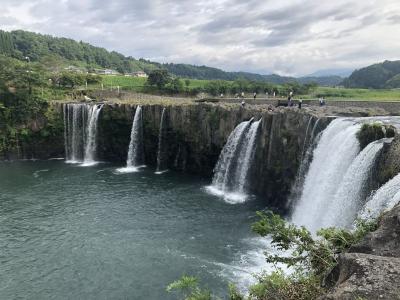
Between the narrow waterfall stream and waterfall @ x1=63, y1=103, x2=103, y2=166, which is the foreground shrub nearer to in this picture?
the narrow waterfall stream

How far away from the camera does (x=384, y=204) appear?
61.8ft

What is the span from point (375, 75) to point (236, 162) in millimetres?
111465

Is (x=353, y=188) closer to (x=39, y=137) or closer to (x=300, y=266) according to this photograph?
(x=300, y=266)

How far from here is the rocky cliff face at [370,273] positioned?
29.9ft

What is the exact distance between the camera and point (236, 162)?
43219mm

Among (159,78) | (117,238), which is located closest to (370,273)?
(117,238)

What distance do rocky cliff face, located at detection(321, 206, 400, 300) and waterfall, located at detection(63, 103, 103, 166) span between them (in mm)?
49256

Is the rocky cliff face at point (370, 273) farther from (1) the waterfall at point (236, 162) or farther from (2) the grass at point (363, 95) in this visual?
(2) the grass at point (363, 95)

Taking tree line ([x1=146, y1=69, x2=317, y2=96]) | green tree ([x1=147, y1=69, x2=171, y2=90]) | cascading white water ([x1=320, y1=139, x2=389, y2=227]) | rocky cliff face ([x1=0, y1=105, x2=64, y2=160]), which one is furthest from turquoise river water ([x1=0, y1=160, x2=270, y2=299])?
green tree ([x1=147, y1=69, x2=171, y2=90])

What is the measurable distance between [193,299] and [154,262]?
15.4m

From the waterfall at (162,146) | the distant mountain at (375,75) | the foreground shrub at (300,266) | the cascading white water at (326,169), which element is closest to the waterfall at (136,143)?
the waterfall at (162,146)

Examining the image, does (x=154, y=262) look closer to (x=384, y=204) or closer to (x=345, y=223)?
(x=345, y=223)

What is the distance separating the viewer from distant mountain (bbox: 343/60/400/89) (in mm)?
131000

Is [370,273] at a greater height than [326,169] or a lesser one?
greater
